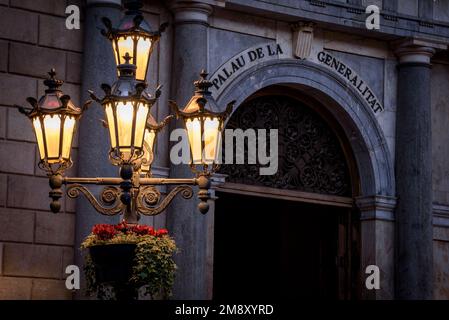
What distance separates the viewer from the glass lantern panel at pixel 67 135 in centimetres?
1130

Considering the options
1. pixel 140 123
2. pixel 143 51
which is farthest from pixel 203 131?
pixel 143 51

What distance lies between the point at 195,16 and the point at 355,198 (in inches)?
156

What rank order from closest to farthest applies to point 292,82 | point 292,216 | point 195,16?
point 195,16 → point 292,82 → point 292,216

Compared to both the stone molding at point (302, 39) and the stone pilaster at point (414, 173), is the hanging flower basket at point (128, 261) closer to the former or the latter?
the stone molding at point (302, 39)

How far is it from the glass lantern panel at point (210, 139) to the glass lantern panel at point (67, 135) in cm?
121

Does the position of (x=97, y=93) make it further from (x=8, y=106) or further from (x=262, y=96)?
(x=262, y=96)

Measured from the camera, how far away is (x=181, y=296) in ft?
53.3

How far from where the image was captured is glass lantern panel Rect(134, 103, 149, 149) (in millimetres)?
11023

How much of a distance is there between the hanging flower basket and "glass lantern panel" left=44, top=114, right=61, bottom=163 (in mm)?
803

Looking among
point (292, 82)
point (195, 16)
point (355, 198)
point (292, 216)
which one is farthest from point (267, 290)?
point (195, 16)

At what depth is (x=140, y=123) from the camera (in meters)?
11.1

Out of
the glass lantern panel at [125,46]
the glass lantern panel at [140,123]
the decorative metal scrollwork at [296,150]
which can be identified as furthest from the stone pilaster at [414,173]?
the glass lantern panel at [140,123]

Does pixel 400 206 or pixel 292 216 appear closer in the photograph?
pixel 400 206

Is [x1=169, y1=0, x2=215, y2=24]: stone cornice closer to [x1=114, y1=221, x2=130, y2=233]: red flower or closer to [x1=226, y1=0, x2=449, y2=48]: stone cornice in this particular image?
[x1=226, y1=0, x2=449, y2=48]: stone cornice
